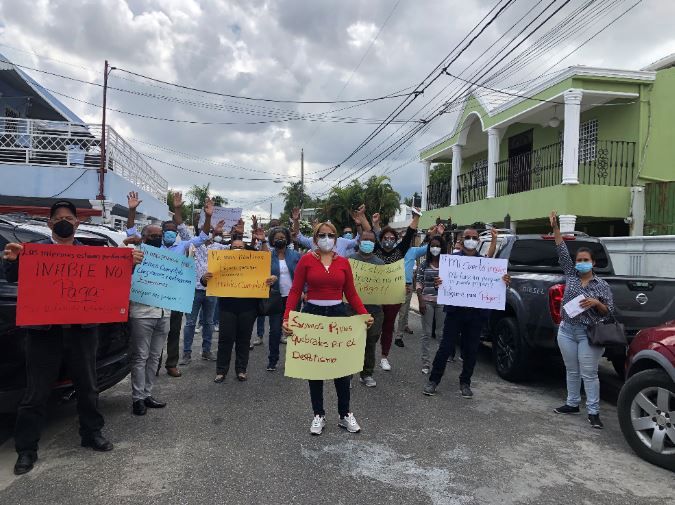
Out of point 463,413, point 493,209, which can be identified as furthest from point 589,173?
point 463,413

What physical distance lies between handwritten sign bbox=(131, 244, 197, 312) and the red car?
413 centimetres

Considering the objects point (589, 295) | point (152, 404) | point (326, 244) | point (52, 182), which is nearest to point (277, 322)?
point (152, 404)

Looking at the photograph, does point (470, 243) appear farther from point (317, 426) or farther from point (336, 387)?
point (317, 426)

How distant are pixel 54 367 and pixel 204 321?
3541 millimetres

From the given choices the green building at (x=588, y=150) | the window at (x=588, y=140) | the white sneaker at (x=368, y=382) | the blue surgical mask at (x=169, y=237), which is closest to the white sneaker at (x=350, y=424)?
the white sneaker at (x=368, y=382)

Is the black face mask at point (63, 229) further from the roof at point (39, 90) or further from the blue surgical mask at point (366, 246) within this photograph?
the roof at point (39, 90)

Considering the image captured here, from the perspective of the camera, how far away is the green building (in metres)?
13.5

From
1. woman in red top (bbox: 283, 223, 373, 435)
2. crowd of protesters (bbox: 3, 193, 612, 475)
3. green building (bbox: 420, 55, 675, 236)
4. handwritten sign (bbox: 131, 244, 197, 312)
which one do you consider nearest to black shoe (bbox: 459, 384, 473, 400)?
crowd of protesters (bbox: 3, 193, 612, 475)

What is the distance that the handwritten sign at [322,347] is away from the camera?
429 cm

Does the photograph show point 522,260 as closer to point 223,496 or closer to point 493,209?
point 223,496

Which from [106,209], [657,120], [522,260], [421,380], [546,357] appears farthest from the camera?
[106,209]

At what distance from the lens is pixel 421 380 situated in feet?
20.9

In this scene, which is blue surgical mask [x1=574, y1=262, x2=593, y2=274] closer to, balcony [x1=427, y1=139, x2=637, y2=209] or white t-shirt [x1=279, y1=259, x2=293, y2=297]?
white t-shirt [x1=279, y1=259, x2=293, y2=297]

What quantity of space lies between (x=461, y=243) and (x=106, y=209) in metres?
13.4
